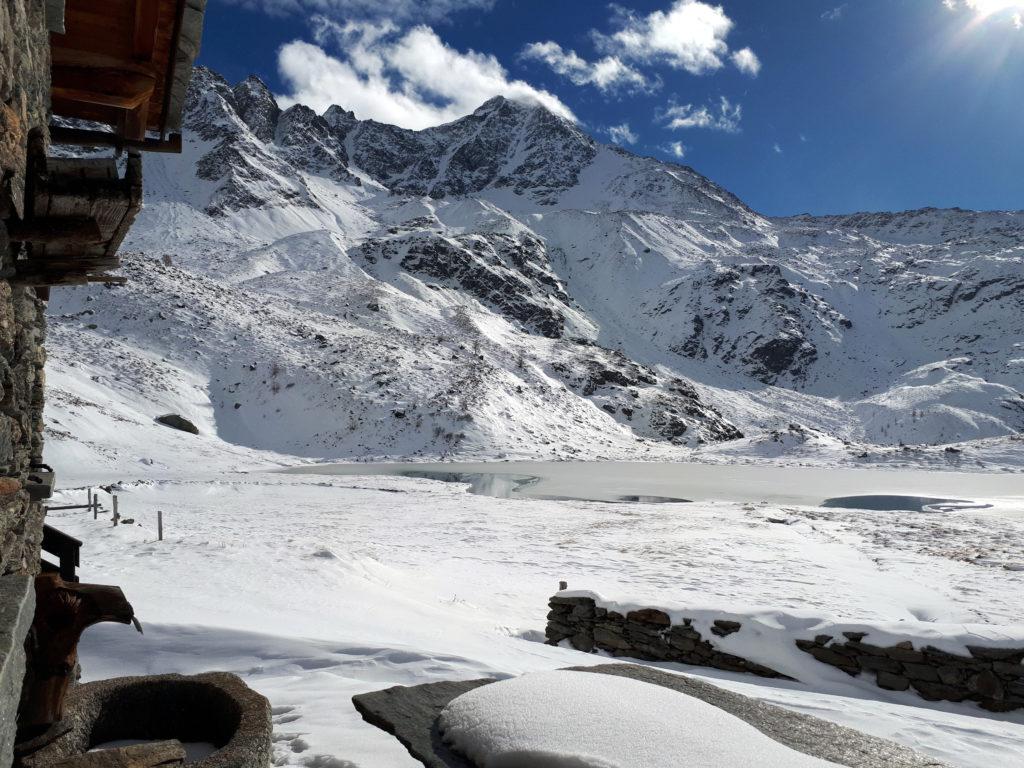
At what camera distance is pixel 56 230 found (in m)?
2.88

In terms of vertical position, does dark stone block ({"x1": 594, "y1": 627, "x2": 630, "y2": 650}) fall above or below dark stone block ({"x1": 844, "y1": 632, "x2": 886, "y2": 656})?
below

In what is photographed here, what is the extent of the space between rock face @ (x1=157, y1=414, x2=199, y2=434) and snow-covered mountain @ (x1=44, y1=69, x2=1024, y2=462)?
164 centimetres

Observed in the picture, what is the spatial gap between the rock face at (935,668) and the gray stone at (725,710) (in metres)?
3.12

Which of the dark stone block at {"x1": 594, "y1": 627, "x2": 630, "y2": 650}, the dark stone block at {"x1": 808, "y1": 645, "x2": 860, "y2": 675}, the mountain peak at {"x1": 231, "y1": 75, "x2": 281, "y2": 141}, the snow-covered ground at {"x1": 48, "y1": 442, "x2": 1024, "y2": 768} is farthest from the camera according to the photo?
the mountain peak at {"x1": 231, "y1": 75, "x2": 281, "y2": 141}

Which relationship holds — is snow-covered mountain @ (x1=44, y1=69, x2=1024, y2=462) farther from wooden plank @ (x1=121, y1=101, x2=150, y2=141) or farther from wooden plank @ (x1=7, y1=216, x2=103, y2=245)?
wooden plank @ (x1=7, y1=216, x2=103, y2=245)

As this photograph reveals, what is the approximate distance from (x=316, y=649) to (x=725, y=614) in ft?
16.1

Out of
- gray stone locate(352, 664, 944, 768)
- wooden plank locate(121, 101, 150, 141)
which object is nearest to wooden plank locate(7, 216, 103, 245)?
wooden plank locate(121, 101, 150, 141)

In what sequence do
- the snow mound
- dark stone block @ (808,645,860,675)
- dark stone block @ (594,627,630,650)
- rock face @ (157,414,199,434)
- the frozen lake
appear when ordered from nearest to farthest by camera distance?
the snow mound
dark stone block @ (808,645,860,675)
dark stone block @ (594,627,630,650)
the frozen lake
rock face @ (157,414,199,434)

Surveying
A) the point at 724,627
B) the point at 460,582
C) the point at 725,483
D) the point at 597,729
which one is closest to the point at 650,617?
the point at 724,627

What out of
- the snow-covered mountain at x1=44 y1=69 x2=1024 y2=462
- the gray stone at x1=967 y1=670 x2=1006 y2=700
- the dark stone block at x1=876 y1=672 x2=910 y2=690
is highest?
the snow-covered mountain at x1=44 y1=69 x2=1024 y2=462

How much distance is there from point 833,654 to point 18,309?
821cm

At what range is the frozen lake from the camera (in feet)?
80.9

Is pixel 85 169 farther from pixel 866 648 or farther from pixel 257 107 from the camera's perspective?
pixel 257 107

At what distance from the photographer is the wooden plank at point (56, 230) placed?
2.80 m
